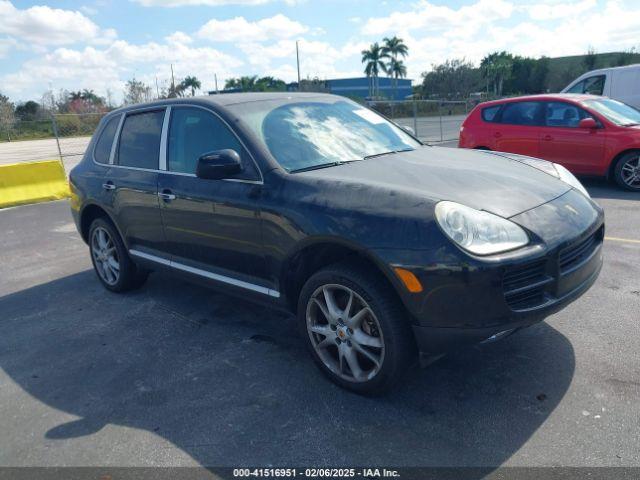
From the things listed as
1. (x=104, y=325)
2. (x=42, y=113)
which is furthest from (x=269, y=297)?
(x=42, y=113)

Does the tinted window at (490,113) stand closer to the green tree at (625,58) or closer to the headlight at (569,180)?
the headlight at (569,180)

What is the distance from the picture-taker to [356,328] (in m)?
3.03

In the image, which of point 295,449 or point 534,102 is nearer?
point 295,449

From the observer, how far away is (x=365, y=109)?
14.9 feet

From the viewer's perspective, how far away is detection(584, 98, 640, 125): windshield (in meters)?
8.41

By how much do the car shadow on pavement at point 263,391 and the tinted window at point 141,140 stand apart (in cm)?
135

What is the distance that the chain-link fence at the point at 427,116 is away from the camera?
22531 millimetres

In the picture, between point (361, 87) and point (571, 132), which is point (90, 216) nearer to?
point (571, 132)

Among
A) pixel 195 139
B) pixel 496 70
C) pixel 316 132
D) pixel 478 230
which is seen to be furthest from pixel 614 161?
pixel 496 70

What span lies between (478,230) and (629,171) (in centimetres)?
692

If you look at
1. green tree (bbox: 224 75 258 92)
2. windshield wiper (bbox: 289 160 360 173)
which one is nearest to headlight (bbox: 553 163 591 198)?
windshield wiper (bbox: 289 160 360 173)

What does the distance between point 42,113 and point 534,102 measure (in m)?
47.0

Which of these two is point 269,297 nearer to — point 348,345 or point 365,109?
point 348,345

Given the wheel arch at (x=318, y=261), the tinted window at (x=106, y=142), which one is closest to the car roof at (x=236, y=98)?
the tinted window at (x=106, y=142)
